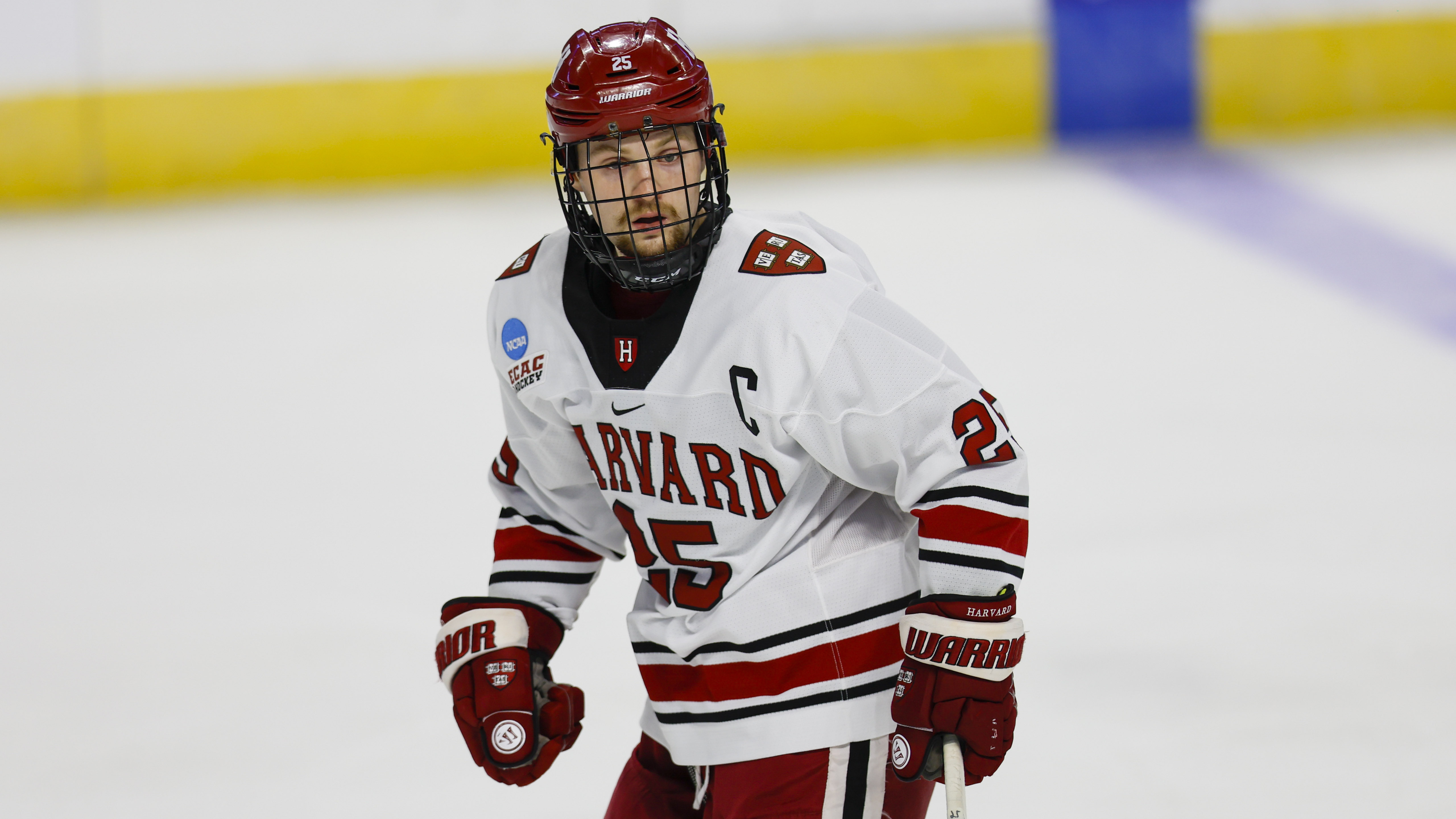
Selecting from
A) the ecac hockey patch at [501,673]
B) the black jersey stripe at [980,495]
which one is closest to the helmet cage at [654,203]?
the black jersey stripe at [980,495]

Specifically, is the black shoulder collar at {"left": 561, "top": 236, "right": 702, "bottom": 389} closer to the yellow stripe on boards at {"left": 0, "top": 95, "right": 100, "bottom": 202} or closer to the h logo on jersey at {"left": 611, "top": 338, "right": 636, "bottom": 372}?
the h logo on jersey at {"left": 611, "top": 338, "right": 636, "bottom": 372}

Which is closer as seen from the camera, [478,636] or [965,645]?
[965,645]

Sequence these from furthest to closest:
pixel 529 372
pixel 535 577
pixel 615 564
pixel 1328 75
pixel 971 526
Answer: pixel 1328 75
pixel 615 564
pixel 535 577
pixel 529 372
pixel 971 526

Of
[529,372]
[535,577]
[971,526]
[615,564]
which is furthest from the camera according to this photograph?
[615,564]

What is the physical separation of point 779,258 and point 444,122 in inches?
209

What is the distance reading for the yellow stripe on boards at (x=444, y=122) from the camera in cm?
633

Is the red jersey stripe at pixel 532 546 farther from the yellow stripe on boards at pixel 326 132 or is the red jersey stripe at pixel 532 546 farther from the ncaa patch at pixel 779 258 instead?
the yellow stripe on boards at pixel 326 132

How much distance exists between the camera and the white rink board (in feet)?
7.13

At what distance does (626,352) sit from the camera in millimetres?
1350

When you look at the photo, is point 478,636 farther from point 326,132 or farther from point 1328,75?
point 1328,75

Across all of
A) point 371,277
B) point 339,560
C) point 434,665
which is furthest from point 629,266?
point 371,277

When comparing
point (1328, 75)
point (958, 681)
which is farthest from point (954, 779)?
point (1328, 75)

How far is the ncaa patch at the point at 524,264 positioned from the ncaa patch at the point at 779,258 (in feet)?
0.71

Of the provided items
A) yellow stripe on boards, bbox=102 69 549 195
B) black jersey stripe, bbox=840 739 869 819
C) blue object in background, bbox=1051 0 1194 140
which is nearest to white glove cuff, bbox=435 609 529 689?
black jersey stripe, bbox=840 739 869 819
